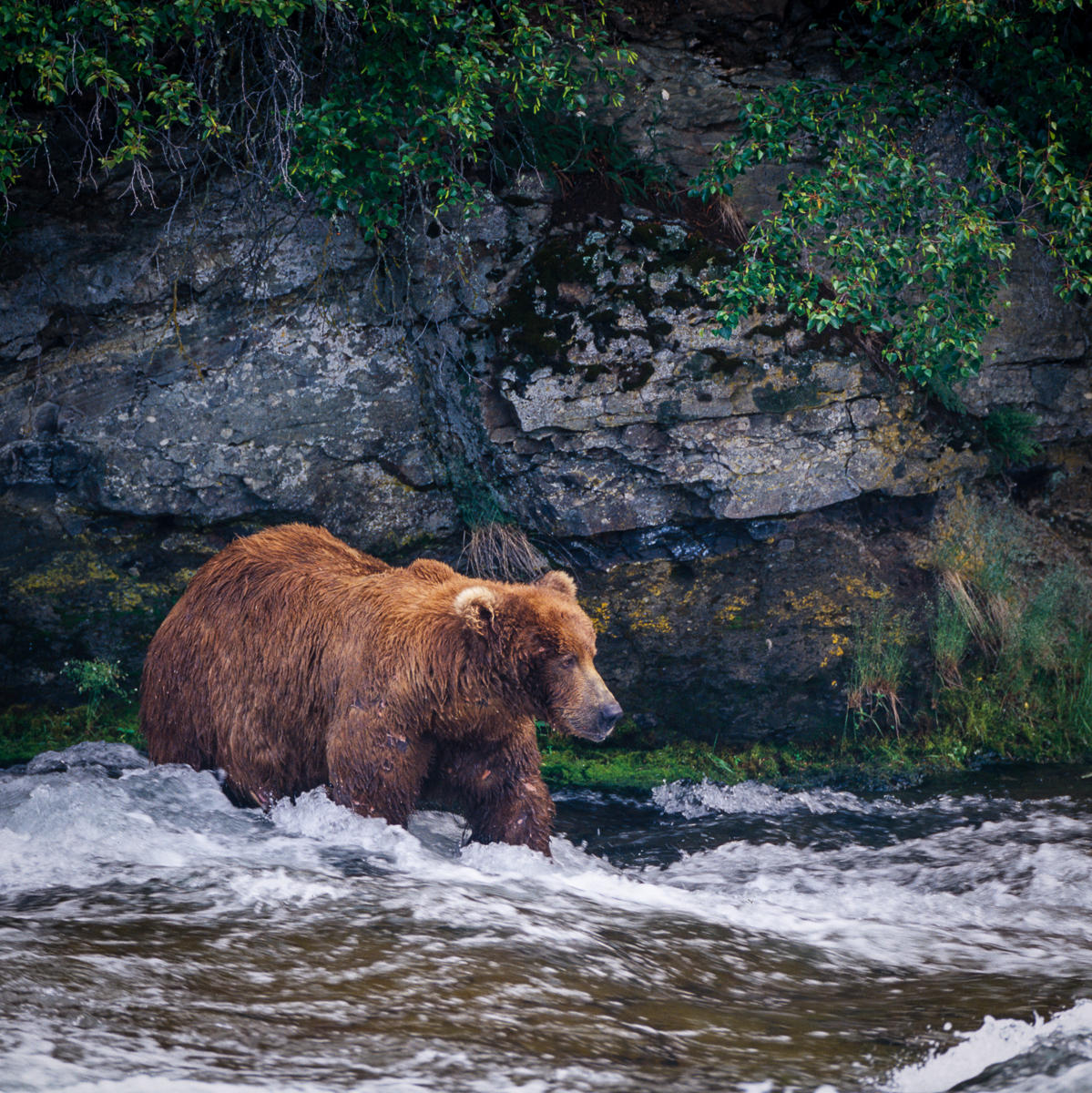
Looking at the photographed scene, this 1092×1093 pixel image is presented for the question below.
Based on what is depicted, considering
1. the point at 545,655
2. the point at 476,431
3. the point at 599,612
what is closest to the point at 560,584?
the point at 545,655

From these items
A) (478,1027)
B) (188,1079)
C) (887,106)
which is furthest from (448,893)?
(887,106)

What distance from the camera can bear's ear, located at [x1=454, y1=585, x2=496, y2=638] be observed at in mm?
4504

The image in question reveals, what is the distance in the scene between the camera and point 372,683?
4586 mm

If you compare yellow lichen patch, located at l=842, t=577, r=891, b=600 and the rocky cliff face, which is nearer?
the rocky cliff face

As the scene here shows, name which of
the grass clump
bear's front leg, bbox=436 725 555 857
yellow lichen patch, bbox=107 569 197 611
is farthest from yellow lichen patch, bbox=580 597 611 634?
yellow lichen patch, bbox=107 569 197 611

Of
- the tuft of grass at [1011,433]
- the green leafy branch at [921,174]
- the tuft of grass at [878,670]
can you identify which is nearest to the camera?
the green leafy branch at [921,174]

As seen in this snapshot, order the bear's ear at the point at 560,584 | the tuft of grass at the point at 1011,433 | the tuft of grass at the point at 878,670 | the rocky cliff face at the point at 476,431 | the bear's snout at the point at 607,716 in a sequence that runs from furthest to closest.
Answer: the tuft of grass at the point at 1011,433
the rocky cliff face at the point at 476,431
the tuft of grass at the point at 878,670
the bear's ear at the point at 560,584
the bear's snout at the point at 607,716

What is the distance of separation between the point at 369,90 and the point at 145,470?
2.51 m

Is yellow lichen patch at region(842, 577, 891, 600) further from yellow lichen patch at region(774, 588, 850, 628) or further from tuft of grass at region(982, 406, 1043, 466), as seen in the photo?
tuft of grass at region(982, 406, 1043, 466)

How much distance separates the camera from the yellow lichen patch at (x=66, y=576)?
647cm

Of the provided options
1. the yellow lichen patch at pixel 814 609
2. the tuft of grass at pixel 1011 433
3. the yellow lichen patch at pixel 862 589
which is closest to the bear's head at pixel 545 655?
the yellow lichen patch at pixel 814 609

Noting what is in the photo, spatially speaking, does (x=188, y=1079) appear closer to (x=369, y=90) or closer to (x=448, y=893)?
(x=448, y=893)

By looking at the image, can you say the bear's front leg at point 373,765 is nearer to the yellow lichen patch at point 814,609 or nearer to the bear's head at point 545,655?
the bear's head at point 545,655

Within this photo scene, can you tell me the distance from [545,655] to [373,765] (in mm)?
841
